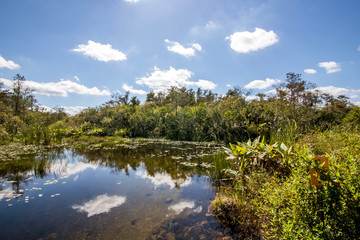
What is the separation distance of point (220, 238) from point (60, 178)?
4585mm

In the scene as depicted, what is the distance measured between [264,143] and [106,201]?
4195 millimetres

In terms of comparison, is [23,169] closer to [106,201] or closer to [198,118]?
[106,201]

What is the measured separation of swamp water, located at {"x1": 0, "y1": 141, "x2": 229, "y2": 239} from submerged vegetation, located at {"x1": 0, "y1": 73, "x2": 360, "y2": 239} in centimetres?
55

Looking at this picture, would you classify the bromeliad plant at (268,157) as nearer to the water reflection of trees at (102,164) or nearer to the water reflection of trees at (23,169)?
the water reflection of trees at (102,164)

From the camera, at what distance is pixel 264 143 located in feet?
15.6

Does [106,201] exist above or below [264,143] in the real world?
below

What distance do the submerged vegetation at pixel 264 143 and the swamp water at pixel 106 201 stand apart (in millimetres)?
553

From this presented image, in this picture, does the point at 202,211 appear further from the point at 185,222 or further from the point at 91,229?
the point at 91,229

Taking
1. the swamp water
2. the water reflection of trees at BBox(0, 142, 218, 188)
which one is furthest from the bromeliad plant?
the water reflection of trees at BBox(0, 142, 218, 188)

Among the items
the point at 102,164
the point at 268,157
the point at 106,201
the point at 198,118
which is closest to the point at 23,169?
the point at 102,164

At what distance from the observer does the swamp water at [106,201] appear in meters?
2.53

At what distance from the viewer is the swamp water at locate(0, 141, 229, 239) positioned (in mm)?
2533

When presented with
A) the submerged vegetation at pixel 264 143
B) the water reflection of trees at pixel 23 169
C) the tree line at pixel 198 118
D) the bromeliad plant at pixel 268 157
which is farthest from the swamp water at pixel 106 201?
the tree line at pixel 198 118

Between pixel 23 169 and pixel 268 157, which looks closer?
pixel 268 157
